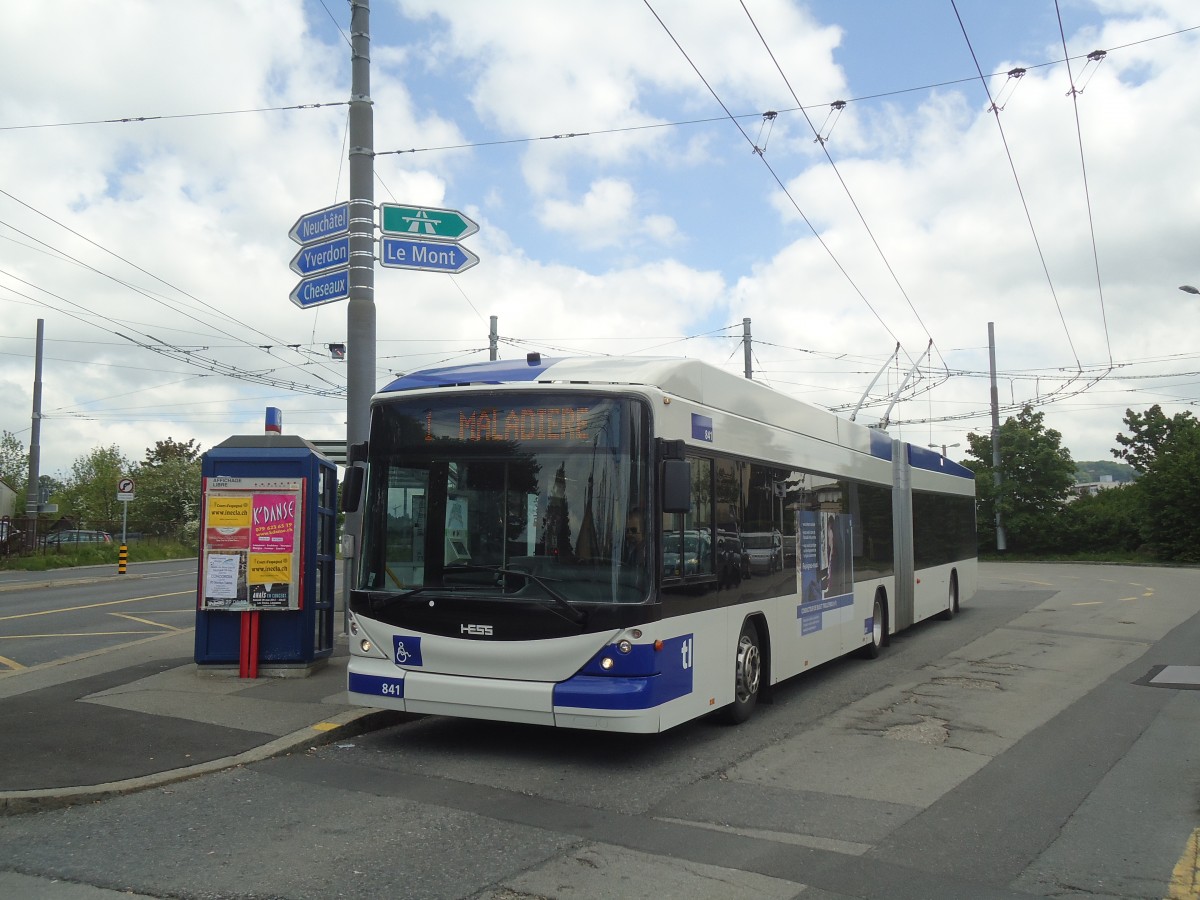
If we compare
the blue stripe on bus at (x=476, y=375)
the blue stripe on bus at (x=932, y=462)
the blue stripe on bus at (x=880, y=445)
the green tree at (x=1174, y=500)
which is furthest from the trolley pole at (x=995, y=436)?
the blue stripe on bus at (x=476, y=375)

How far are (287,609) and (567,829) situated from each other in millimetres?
5448

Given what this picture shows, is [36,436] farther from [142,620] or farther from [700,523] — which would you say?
[700,523]

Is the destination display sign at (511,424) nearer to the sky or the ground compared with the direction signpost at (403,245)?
nearer to the ground

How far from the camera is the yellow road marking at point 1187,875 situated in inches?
188

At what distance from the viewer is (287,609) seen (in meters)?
10.3

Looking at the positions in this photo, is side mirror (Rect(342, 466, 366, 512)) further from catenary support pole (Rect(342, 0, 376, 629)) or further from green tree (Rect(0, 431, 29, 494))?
green tree (Rect(0, 431, 29, 494))

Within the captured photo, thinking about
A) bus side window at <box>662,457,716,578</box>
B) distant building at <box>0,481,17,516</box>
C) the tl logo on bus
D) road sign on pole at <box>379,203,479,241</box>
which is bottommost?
the tl logo on bus

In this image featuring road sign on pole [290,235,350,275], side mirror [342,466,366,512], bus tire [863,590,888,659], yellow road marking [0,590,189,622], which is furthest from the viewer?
yellow road marking [0,590,189,622]

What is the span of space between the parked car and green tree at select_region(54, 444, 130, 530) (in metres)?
10.2

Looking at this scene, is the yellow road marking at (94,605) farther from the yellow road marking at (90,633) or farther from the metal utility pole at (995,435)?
the metal utility pole at (995,435)

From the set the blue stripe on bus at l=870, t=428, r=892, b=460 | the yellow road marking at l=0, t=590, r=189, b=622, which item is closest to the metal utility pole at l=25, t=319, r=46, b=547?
the yellow road marking at l=0, t=590, r=189, b=622

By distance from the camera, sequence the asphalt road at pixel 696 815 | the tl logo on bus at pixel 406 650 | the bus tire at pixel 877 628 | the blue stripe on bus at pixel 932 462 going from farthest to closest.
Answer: the blue stripe on bus at pixel 932 462
the bus tire at pixel 877 628
the tl logo on bus at pixel 406 650
the asphalt road at pixel 696 815

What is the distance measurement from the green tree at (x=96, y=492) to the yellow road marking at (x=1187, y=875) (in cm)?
6391

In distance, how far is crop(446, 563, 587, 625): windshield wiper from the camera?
7.02m
